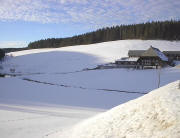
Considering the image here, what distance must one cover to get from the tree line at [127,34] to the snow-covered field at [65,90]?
7.80m

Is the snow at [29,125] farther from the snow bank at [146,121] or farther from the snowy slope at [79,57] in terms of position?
the snowy slope at [79,57]

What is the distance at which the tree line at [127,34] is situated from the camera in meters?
94.3

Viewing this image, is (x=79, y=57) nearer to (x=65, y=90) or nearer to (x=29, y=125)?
(x=65, y=90)

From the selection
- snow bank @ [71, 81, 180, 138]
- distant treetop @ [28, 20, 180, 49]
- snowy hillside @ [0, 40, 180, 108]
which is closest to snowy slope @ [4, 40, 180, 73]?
snowy hillside @ [0, 40, 180, 108]

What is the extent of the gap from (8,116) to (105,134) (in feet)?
35.1

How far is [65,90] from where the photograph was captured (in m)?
32.8

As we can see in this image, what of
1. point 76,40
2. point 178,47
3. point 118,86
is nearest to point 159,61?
point 118,86

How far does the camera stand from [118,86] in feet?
117

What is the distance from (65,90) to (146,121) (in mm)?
25861

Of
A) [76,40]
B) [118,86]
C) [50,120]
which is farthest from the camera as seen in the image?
[76,40]

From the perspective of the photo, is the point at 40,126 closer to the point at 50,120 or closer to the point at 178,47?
the point at 50,120

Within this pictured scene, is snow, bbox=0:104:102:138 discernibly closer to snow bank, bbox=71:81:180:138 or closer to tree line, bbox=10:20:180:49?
snow bank, bbox=71:81:180:138

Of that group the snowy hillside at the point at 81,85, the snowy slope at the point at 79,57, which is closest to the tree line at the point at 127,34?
the snowy slope at the point at 79,57

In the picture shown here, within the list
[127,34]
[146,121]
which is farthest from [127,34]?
[146,121]
